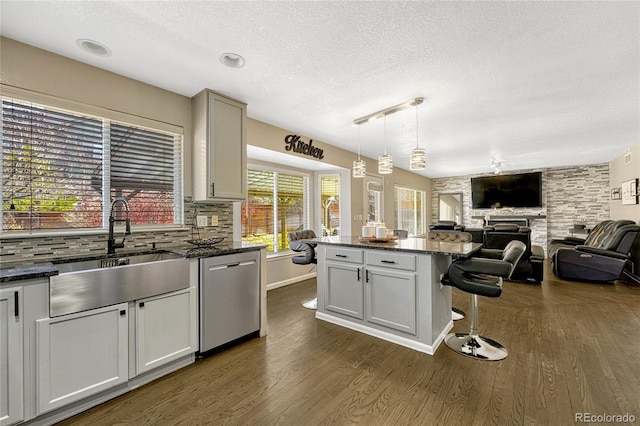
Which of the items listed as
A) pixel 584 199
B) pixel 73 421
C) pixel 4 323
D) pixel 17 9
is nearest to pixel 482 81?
pixel 17 9

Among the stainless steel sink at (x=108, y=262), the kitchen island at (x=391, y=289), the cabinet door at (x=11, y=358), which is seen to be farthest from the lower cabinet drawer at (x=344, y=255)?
the cabinet door at (x=11, y=358)

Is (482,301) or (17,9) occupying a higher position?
(17,9)

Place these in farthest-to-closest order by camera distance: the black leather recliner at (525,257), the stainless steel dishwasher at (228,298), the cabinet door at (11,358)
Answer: the black leather recliner at (525,257), the stainless steel dishwasher at (228,298), the cabinet door at (11,358)

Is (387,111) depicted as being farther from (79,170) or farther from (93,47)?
(79,170)

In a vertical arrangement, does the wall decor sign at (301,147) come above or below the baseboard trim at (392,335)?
above

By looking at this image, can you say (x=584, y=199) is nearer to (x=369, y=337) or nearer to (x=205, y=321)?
(x=369, y=337)

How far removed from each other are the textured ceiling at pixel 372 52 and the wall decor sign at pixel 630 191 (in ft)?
7.79

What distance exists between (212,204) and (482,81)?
3.09m

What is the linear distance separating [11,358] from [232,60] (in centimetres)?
242

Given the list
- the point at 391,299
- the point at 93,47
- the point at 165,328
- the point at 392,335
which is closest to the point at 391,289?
the point at 391,299

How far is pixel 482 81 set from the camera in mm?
2656

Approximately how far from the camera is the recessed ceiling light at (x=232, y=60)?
223cm

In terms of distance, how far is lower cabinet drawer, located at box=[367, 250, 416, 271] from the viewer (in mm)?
2490

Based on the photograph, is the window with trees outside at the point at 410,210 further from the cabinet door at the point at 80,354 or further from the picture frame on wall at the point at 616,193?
the cabinet door at the point at 80,354
